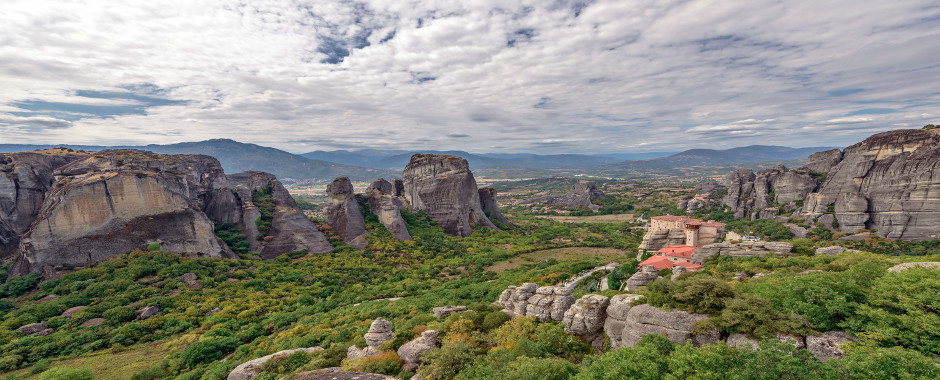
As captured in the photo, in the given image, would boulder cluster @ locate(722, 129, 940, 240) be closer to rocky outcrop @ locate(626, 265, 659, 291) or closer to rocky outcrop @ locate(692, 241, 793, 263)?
rocky outcrop @ locate(692, 241, 793, 263)

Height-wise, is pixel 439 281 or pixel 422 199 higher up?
pixel 422 199

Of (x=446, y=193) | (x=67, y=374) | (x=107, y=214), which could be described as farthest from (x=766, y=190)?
(x=107, y=214)

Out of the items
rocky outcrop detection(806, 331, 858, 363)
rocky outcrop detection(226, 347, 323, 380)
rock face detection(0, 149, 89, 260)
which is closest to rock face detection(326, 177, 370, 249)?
rock face detection(0, 149, 89, 260)

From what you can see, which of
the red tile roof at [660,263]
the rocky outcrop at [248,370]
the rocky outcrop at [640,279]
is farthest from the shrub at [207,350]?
the red tile roof at [660,263]

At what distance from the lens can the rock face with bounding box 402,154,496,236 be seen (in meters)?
69.9

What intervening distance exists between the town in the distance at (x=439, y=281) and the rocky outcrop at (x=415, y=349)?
0.16 metres

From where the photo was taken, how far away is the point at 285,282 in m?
38.9

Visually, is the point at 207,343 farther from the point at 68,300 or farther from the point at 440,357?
the point at 440,357

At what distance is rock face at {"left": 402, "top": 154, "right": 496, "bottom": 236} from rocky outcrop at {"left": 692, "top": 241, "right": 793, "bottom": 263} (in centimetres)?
4504

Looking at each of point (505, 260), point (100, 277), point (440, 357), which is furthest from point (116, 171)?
point (505, 260)

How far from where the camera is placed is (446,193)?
232ft

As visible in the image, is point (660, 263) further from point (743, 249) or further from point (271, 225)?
point (271, 225)

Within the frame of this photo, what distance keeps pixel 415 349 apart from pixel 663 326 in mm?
12040

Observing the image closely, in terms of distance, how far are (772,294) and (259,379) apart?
24122 millimetres
